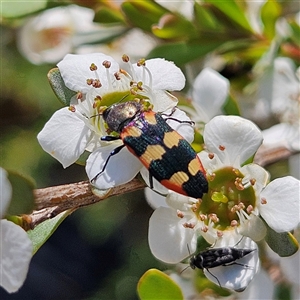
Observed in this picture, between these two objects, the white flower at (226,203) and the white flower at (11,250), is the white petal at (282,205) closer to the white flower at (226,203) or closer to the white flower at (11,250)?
the white flower at (226,203)

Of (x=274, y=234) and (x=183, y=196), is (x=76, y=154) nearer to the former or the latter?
(x=183, y=196)

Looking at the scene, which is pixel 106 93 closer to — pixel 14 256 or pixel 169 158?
pixel 169 158

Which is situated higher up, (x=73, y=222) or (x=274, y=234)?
(x=274, y=234)

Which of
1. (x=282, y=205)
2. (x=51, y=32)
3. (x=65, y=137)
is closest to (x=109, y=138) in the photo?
(x=65, y=137)

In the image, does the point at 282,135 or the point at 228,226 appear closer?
the point at 228,226

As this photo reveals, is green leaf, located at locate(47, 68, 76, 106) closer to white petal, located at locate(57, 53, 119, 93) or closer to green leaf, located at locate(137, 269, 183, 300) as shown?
white petal, located at locate(57, 53, 119, 93)

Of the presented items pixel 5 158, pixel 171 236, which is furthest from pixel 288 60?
pixel 5 158
